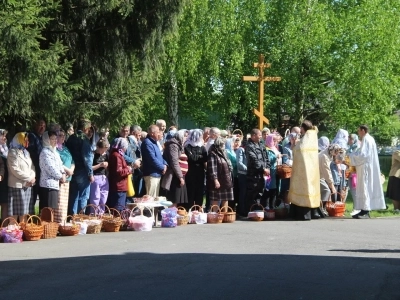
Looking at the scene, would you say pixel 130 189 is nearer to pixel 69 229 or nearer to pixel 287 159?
pixel 69 229

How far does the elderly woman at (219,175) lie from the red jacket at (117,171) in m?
1.96

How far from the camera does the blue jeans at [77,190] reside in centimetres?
1667

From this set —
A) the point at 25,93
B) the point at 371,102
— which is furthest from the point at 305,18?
the point at 25,93

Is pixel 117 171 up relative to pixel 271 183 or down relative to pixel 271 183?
up

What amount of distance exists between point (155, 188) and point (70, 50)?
141 inches

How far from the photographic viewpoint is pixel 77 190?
54.7 feet

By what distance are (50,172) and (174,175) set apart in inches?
124

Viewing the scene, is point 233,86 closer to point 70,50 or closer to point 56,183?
point 70,50

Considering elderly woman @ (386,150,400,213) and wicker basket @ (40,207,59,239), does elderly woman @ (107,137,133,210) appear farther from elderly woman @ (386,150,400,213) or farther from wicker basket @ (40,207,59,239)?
elderly woman @ (386,150,400,213)

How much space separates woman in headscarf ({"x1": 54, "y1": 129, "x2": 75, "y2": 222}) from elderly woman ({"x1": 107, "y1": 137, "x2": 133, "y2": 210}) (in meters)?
1.04

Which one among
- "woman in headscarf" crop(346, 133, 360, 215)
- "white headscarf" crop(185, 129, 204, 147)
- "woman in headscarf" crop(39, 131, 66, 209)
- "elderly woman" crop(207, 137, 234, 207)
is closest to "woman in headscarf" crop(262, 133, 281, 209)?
"elderly woman" crop(207, 137, 234, 207)

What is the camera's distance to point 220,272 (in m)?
10.8

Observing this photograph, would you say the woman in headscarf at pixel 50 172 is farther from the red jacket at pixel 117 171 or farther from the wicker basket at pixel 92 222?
the red jacket at pixel 117 171

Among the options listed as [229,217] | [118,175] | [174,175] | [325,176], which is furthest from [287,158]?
[118,175]
